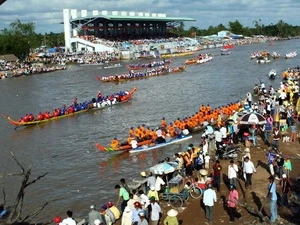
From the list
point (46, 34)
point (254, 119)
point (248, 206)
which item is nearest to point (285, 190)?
point (248, 206)

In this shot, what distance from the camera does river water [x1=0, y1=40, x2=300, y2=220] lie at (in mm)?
15672

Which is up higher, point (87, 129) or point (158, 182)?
point (158, 182)

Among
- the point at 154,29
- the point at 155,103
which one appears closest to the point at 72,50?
the point at 154,29

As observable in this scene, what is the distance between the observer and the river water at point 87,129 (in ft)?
51.4

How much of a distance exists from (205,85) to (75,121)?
59.5ft

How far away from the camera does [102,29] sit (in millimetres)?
97062

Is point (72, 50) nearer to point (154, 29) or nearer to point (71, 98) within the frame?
point (154, 29)

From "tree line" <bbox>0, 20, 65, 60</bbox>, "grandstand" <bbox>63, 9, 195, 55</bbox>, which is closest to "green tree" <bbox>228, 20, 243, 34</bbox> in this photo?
"grandstand" <bbox>63, 9, 195, 55</bbox>

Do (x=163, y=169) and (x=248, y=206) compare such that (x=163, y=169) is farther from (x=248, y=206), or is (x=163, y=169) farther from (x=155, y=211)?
(x=248, y=206)

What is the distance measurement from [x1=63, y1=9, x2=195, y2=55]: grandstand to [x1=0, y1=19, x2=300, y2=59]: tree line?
26.6ft

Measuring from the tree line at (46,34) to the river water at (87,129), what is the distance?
27.9 meters

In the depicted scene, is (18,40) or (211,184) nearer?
(211,184)

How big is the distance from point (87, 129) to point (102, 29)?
74.3 metres

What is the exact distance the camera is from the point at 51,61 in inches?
A: 3179
